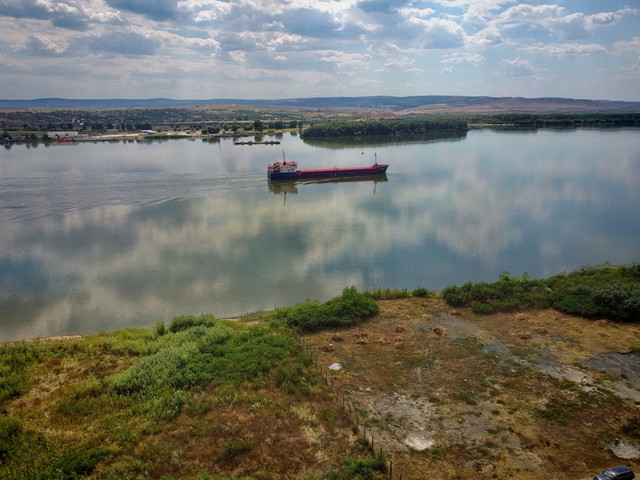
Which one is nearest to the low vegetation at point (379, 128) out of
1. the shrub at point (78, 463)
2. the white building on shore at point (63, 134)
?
the white building on shore at point (63, 134)

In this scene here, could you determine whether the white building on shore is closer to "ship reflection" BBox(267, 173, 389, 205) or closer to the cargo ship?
the cargo ship

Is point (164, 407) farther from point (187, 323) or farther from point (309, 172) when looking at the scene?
point (309, 172)

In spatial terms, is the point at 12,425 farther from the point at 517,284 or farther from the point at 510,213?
the point at 510,213

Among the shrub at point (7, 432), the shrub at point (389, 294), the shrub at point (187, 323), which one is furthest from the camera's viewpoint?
→ the shrub at point (389, 294)

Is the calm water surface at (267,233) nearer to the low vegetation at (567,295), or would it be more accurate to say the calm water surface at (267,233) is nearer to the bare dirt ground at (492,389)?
the low vegetation at (567,295)

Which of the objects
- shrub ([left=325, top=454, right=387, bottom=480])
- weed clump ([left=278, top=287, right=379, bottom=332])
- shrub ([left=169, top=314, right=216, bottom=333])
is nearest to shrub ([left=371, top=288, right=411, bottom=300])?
weed clump ([left=278, top=287, right=379, bottom=332])

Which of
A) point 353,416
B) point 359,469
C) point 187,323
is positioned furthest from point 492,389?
point 187,323

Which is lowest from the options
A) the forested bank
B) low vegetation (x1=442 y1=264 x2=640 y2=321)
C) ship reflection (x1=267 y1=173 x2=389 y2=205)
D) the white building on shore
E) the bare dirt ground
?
the bare dirt ground
